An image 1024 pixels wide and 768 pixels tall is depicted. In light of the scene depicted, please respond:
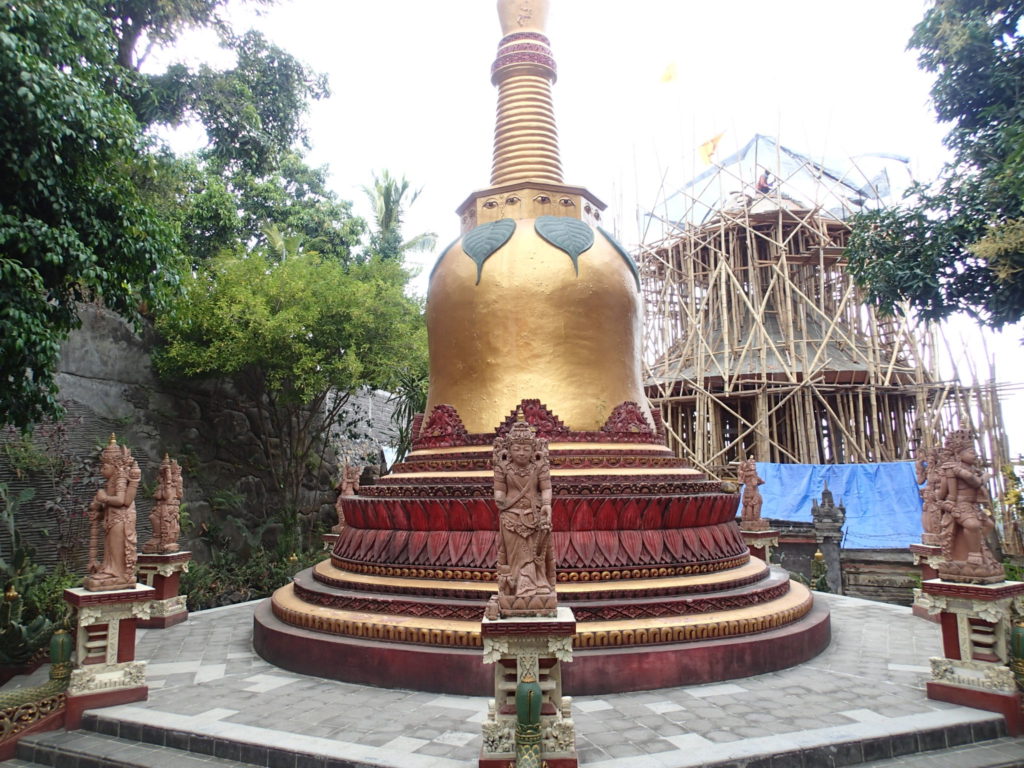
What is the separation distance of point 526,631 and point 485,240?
22.3 ft

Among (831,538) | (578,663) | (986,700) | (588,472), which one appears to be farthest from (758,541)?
(578,663)

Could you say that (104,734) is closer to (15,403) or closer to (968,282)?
(15,403)

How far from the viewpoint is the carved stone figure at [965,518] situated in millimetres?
6773

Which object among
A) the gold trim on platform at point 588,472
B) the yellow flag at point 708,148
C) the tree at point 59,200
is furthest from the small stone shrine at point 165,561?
the yellow flag at point 708,148

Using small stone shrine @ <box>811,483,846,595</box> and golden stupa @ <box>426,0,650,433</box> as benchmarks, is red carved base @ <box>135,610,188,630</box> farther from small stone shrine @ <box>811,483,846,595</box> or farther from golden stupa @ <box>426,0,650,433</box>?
small stone shrine @ <box>811,483,846,595</box>

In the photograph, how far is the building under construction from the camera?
22.0 meters

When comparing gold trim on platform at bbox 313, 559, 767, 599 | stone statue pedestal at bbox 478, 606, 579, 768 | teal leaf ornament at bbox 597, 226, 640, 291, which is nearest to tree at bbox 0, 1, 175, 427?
gold trim on platform at bbox 313, 559, 767, 599

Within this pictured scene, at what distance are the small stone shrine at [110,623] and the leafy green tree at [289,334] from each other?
8661mm

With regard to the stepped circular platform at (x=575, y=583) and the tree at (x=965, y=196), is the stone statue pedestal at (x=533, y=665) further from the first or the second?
the tree at (x=965, y=196)

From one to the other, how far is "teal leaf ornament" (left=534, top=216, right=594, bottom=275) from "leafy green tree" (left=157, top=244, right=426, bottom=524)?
745 cm

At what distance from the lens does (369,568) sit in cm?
887

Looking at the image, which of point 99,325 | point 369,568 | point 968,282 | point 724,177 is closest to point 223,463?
point 99,325

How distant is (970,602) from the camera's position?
670 centimetres

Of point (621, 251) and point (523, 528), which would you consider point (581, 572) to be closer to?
point (523, 528)
